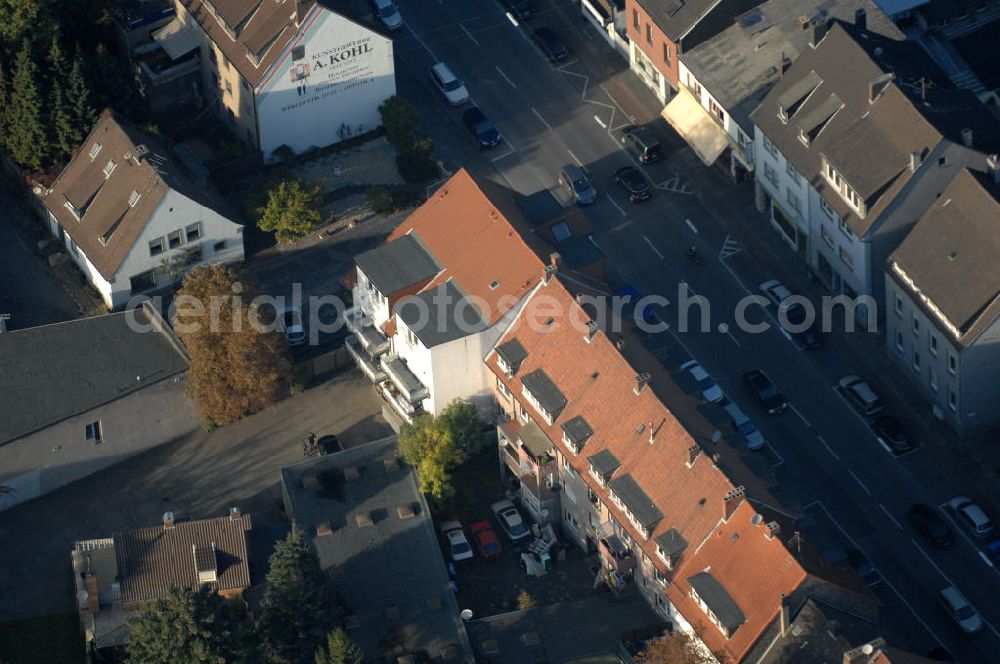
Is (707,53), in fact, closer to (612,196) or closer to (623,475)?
(612,196)

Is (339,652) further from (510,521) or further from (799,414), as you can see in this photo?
(799,414)

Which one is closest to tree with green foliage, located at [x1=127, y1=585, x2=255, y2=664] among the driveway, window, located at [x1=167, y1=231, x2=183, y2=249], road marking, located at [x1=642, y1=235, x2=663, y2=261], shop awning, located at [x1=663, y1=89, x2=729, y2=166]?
the driveway

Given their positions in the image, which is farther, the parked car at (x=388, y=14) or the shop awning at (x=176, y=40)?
the parked car at (x=388, y=14)

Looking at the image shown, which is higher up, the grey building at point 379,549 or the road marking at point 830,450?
the grey building at point 379,549

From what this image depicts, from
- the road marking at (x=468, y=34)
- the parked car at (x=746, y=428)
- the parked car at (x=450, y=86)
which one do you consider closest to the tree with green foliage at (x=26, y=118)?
the parked car at (x=450, y=86)

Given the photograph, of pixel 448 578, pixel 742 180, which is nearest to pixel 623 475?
pixel 448 578

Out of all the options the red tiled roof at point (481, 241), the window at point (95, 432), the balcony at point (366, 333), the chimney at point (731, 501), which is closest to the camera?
the chimney at point (731, 501)

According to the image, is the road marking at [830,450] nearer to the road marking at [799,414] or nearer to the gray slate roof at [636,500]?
the road marking at [799,414]

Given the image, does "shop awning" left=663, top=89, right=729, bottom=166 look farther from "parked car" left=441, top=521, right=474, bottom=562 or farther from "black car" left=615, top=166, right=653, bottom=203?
"parked car" left=441, top=521, right=474, bottom=562
